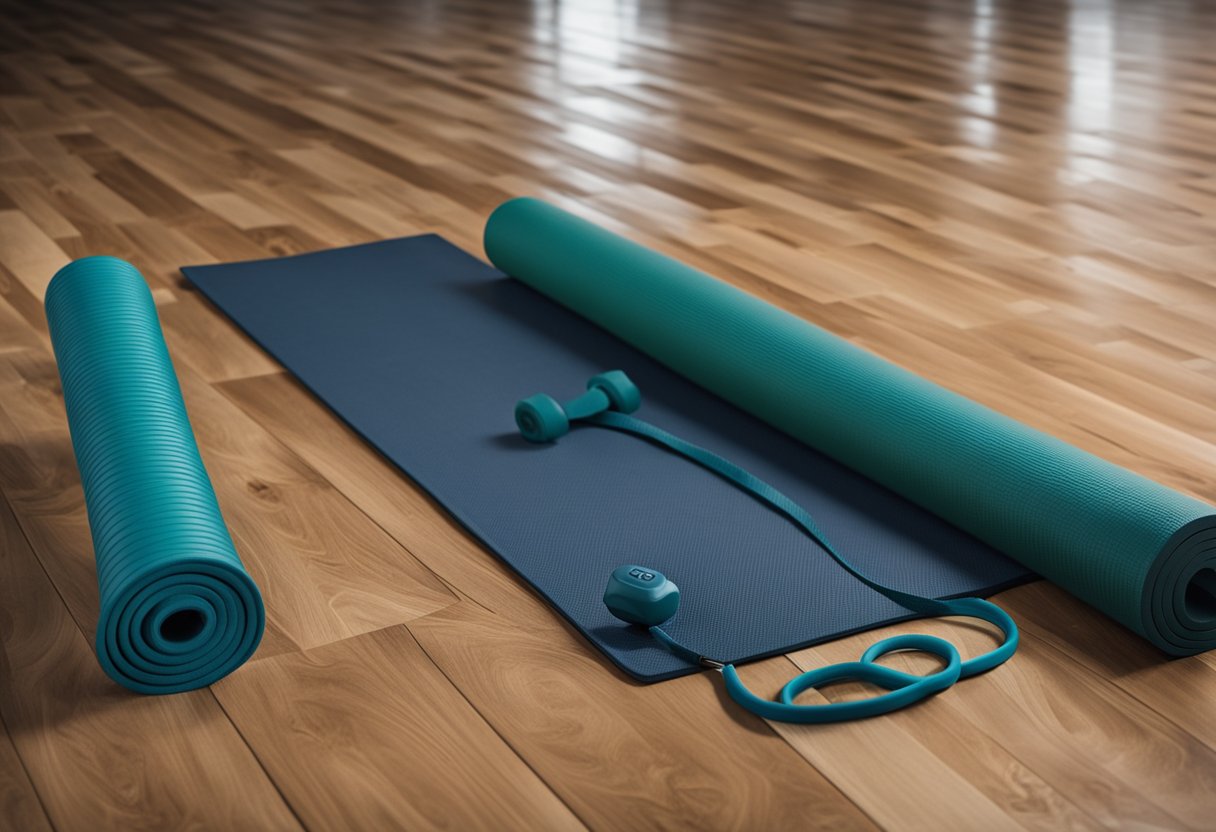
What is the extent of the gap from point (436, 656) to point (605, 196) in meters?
2.42

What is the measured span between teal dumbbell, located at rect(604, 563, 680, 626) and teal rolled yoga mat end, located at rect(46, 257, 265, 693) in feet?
1.37

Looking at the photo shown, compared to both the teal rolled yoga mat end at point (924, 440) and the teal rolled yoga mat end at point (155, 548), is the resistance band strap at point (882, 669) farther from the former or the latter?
the teal rolled yoga mat end at point (155, 548)

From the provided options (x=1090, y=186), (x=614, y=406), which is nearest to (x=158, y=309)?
(x=614, y=406)

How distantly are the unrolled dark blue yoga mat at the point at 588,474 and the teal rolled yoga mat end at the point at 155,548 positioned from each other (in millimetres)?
408

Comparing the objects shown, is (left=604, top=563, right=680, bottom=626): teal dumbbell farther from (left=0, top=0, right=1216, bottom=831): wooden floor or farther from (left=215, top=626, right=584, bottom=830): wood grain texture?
(left=215, top=626, right=584, bottom=830): wood grain texture

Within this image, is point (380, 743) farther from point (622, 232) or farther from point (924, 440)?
point (622, 232)

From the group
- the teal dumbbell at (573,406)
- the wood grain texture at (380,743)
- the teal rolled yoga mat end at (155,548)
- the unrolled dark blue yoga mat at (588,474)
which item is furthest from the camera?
the teal dumbbell at (573,406)

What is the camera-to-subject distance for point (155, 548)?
1.52m

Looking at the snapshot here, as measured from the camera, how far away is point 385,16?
25.5 feet

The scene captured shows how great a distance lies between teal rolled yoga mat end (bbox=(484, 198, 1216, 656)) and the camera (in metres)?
1.67

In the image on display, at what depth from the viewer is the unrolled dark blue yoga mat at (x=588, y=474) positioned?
69.9 inches

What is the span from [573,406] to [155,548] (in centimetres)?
91

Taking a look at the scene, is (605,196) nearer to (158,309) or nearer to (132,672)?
(158,309)

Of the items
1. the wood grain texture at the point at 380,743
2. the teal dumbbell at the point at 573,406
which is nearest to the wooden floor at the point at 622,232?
the wood grain texture at the point at 380,743
